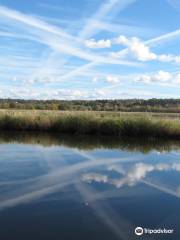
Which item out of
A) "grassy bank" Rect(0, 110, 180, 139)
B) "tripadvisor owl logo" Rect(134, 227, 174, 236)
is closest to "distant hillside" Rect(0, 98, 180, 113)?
"grassy bank" Rect(0, 110, 180, 139)

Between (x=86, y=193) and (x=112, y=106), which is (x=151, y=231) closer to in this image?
(x=86, y=193)

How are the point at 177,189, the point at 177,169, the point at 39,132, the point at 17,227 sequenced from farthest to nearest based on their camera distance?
the point at 39,132
the point at 177,169
the point at 177,189
the point at 17,227

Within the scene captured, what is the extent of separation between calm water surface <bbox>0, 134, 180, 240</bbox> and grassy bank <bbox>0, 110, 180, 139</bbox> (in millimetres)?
6456

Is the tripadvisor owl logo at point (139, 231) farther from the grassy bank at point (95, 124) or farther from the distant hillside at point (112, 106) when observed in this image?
the distant hillside at point (112, 106)

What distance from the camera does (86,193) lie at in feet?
31.8

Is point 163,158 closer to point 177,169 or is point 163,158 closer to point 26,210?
point 177,169

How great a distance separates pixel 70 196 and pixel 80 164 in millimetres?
4376

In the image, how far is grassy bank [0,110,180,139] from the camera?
77.5ft

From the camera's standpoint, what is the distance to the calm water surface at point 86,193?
23.9ft

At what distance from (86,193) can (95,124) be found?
1560 centimetres

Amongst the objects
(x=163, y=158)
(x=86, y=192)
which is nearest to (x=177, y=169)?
(x=163, y=158)

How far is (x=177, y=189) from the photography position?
34.6 ft

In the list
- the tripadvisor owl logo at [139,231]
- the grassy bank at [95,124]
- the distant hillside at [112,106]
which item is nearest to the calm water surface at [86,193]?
the tripadvisor owl logo at [139,231]

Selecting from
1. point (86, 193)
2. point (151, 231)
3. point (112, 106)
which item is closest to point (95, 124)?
point (86, 193)
